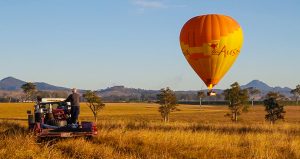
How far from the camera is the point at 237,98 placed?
7388cm

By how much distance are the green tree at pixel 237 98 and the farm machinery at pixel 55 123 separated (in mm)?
57175

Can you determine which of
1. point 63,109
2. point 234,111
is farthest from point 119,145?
point 234,111

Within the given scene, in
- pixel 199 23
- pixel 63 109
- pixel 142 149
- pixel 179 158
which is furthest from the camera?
pixel 199 23

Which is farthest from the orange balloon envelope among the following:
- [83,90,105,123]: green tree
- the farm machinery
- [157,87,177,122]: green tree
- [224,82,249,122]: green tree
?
[83,90,105,123]: green tree

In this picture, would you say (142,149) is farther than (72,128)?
No

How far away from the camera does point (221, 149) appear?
45.3 feet

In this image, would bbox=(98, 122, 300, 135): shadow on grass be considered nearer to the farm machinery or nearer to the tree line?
the farm machinery

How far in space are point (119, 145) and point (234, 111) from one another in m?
64.1

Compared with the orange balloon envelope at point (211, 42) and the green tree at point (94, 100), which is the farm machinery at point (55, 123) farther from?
the green tree at point (94, 100)

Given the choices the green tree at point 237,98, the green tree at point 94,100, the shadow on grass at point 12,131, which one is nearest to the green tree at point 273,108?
the green tree at point 237,98

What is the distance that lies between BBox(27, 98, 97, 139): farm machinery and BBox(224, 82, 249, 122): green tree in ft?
188

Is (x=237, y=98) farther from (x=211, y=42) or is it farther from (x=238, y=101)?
(x=211, y=42)

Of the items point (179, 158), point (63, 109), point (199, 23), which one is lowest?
point (179, 158)

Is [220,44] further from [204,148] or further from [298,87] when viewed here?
[298,87]
